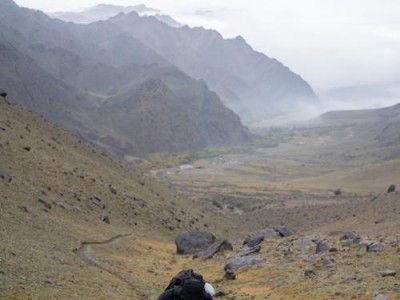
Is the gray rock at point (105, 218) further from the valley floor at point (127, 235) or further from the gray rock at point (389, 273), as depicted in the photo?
the gray rock at point (389, 273)

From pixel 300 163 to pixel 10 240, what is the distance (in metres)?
171

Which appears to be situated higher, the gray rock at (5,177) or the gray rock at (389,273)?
the gray rock at (389,273)

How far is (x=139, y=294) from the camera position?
24984mm

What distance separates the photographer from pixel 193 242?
143 ft

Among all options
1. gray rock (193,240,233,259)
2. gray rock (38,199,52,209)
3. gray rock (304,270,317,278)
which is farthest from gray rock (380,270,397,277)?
gray rock (38,199,52,209)

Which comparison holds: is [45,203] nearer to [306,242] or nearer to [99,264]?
[99,264]

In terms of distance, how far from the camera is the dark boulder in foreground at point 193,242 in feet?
140

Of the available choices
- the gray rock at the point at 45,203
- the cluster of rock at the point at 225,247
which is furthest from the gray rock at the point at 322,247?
the gray rock at the point at 45,203

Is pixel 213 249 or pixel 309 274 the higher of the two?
pixel 309 274

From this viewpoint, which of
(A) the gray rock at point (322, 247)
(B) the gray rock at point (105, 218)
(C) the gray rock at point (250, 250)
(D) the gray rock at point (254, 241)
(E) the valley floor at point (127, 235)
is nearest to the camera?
(E) the valley floor at point (127, 235)

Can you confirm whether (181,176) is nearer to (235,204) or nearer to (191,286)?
(235,204)

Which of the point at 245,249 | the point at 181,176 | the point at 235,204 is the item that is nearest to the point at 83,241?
the point at 245,249

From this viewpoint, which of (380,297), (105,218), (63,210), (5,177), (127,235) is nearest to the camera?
(380,297)

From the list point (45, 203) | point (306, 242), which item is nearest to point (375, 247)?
point (306, 242)
